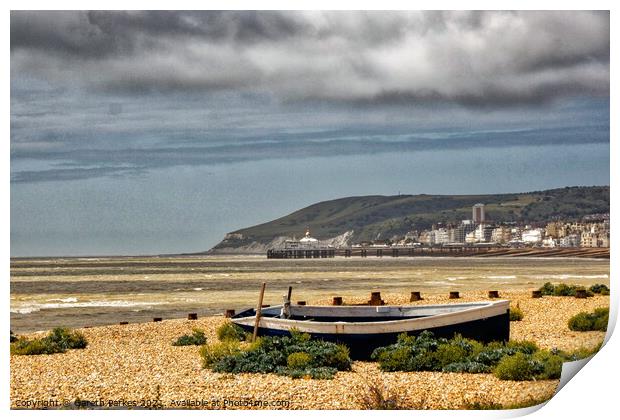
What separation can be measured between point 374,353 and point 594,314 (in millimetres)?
3575

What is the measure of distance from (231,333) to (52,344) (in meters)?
2.49

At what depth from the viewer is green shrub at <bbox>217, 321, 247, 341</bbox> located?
1198cm

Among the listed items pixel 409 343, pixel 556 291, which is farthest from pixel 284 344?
pixel 556 291

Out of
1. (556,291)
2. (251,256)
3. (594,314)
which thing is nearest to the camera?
(594,314)

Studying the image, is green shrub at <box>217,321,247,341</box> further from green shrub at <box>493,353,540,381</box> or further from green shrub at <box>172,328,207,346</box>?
green shrub at <box>493,353,540,381</box>

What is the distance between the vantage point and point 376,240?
217 ft

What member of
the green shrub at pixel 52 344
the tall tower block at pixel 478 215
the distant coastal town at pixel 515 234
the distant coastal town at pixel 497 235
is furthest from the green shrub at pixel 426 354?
the tall tower block at pixel 478 215

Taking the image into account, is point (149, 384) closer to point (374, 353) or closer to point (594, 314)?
point (374, 353)

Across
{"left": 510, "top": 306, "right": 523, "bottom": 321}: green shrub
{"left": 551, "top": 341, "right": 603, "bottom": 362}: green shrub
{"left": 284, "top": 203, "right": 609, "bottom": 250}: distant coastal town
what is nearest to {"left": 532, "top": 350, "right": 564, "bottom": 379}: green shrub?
{"left": 551, "top": 341, "right": 603, "bottom": 362}: green shrub

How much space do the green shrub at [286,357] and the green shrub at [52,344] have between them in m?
2.78

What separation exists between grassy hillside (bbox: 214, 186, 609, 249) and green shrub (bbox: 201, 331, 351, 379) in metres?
19.4

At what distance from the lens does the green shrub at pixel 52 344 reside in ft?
40.0

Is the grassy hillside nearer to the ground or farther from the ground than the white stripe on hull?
farther from the ground
